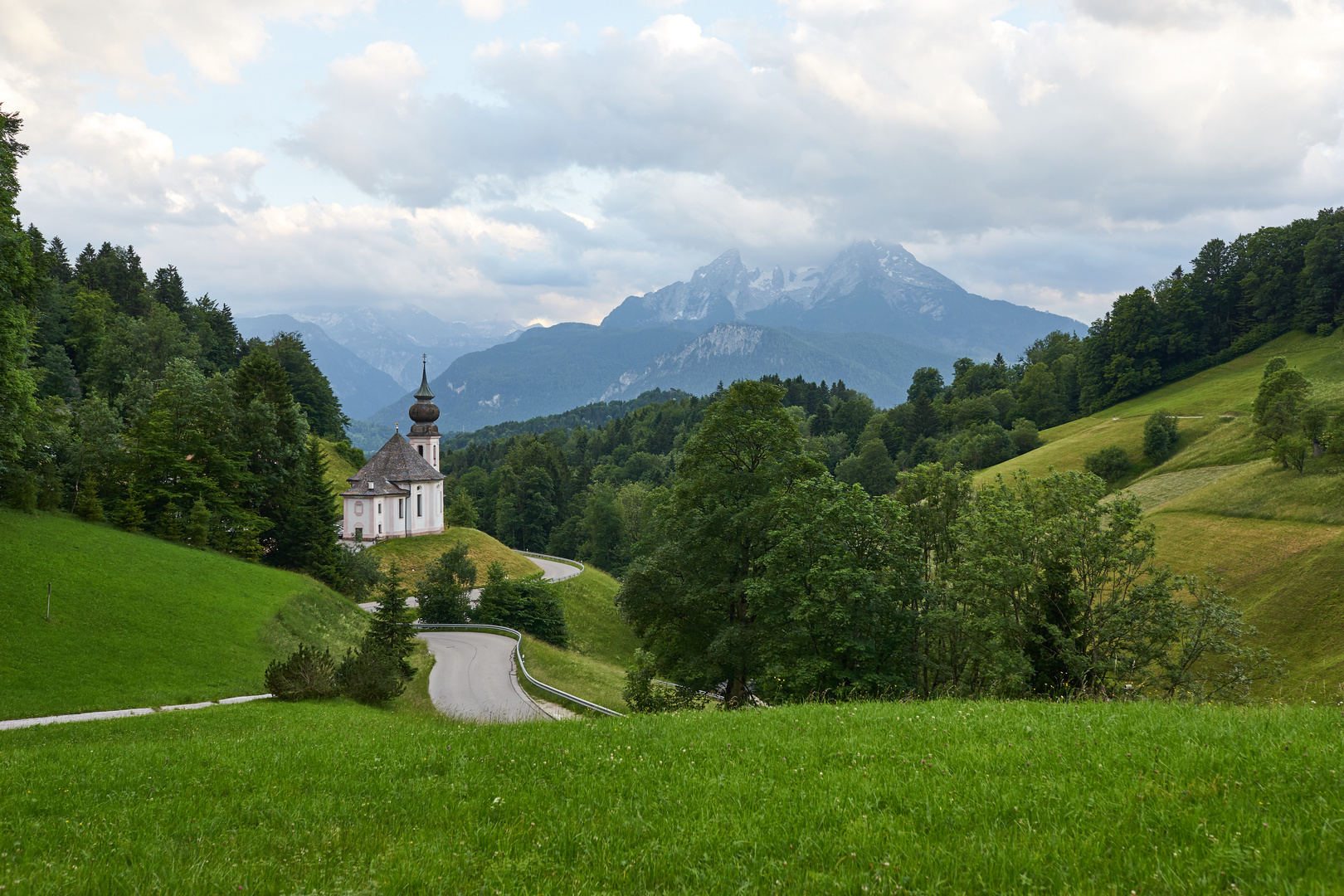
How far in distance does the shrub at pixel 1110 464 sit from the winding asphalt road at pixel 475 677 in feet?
206

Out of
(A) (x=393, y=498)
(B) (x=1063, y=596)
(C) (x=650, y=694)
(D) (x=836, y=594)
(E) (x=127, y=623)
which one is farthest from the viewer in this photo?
(A) (x=393, y=498)

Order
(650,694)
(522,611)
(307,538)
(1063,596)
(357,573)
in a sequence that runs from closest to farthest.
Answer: (1063,596)
(650,694)
(307,538)
(357,573)
(522,611)

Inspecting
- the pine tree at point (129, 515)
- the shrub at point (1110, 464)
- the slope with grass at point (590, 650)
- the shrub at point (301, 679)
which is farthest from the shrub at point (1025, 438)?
the pine tree at point (129, 515)

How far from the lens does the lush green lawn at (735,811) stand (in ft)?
16.5

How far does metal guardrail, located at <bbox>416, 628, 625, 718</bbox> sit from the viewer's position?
2840 cm

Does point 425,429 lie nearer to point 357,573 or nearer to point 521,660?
point 357,573

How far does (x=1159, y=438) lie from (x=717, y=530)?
70013 millimetres

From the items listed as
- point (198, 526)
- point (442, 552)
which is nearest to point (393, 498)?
point (442, 552)

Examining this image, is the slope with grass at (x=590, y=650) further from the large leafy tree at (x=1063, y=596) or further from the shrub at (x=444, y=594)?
the large leafy tree at (x=1063, y=596)

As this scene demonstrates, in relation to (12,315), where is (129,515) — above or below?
below

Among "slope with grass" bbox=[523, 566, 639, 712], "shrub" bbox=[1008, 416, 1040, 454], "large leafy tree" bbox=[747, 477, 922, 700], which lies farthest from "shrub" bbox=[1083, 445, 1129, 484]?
"large leafy tree" bbox=[747, 477, 922, 700]

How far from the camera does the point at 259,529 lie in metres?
44.1

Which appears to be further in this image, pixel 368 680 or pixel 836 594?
pixel 368 680

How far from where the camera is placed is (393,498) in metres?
70.2
